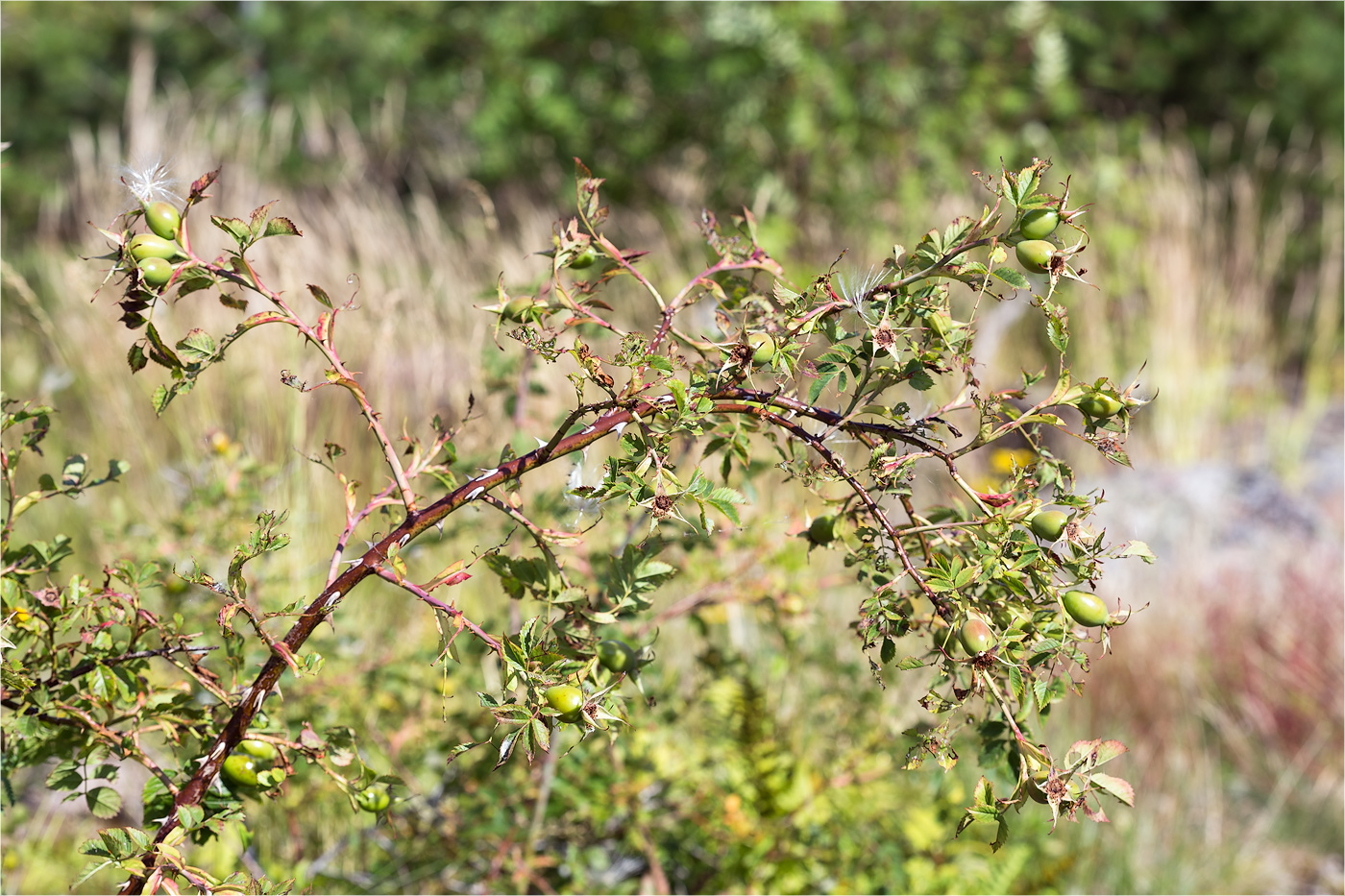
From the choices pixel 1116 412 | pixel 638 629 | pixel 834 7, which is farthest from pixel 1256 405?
pixel 1116 412

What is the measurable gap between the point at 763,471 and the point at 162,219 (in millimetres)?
734

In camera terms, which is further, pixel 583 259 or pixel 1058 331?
pixel 583 259

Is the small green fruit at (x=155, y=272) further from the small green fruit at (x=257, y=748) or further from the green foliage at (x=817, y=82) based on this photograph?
the green foliage at (x=817, y=82)

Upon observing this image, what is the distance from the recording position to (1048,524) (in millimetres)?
703

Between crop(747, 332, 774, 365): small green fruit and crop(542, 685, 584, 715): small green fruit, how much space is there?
0.26 m

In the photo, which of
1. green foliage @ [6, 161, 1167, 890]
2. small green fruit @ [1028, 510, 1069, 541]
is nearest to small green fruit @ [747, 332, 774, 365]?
green foliage @ [6, 161, 1167, 890]

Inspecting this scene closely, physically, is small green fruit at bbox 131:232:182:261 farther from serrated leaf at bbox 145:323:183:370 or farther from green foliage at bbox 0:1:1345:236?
green foliage at bbox 0:1:1345:236

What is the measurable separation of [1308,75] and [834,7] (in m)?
3.40

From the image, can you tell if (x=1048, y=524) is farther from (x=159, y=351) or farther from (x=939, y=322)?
(x=159, y=351)

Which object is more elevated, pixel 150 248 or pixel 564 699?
pixel 150 248

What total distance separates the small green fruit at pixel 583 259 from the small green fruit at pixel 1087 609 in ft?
1.40

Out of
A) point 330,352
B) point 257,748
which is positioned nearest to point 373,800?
point 257,748

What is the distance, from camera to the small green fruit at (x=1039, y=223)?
0.69m

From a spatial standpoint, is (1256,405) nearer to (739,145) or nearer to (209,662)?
(739,145)
